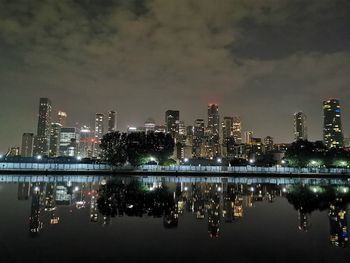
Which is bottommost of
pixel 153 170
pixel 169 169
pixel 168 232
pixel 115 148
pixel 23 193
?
pixel 168 232

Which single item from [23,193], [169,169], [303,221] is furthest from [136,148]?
[303,221]

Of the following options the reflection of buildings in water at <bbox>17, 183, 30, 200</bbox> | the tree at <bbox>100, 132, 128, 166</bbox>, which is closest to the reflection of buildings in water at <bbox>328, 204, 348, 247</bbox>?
the reflection of buildings in water at <bbox>17, 183, 30, 200</bbox>

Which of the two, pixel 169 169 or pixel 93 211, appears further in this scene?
pixel 169 169

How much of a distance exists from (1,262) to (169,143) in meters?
84.9

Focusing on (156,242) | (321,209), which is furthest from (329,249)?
(321,209)

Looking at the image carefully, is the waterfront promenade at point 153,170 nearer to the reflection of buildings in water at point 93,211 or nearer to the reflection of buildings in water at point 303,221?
the reflection of buildings in water at point 93,211

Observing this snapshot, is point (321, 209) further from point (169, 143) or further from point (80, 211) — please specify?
point (169, 143)

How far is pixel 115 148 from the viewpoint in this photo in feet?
286

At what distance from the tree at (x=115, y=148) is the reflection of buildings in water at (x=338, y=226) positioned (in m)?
63.5

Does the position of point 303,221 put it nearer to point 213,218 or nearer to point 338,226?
point 338,226

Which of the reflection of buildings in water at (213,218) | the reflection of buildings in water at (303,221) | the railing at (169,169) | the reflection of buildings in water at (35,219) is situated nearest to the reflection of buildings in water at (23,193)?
the reflection of buildings in water at (35,219)

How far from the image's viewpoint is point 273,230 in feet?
53.6

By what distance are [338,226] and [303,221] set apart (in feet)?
6.51

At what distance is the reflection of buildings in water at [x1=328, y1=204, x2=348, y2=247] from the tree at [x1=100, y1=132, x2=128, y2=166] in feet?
208
